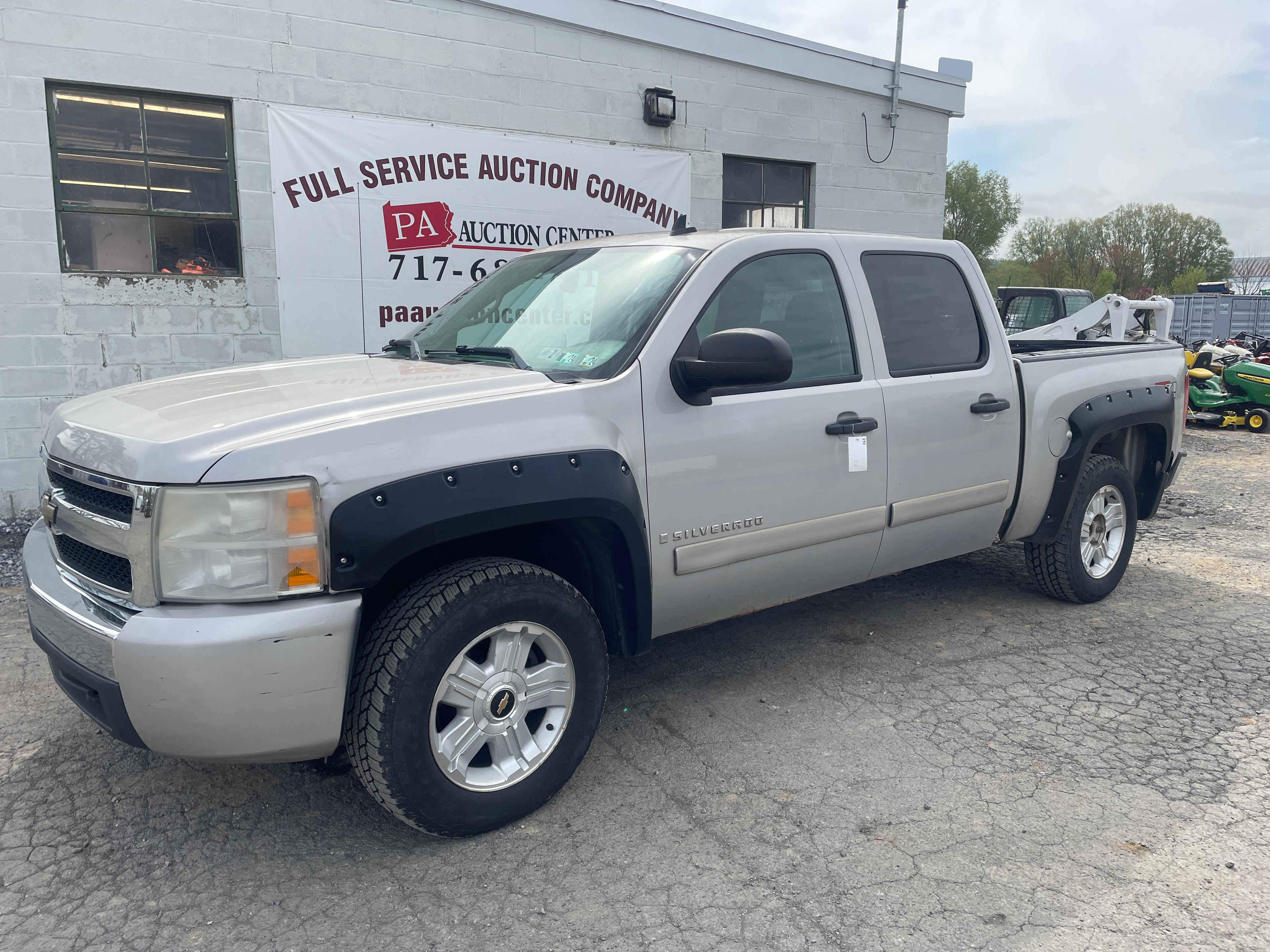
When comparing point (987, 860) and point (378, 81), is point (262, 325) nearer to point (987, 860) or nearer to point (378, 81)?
point (378, 81)

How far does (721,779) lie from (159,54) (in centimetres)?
642

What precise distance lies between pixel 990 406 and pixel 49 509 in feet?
12.0

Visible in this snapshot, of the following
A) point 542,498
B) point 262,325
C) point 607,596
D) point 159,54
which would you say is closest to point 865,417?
point 607,596

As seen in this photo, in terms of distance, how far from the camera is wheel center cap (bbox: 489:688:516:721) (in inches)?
110

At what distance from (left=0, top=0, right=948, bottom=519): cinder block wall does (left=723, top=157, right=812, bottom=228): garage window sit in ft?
2.63

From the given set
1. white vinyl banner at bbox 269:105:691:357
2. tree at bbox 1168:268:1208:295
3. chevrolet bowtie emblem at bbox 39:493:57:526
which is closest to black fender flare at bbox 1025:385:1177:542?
chevrolet bowtie emblem at bbox 39:493:57:526

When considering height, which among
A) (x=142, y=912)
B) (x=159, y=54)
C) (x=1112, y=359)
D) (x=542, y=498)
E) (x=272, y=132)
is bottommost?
(x=142, y=912)

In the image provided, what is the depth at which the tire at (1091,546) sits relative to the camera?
476 centimetres

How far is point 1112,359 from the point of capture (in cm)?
491

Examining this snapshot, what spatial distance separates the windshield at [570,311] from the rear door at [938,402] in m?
0.98

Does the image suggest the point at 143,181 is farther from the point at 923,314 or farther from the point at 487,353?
the point at 923,314

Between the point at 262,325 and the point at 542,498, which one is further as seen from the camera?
the point at 262,325

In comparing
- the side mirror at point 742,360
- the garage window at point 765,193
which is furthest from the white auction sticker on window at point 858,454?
the garage window at point 765,193

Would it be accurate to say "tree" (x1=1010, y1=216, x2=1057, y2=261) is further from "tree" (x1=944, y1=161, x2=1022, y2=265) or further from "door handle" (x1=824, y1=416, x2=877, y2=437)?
"door handle" (x1=824, y1=416, x2=877, y2=437)
